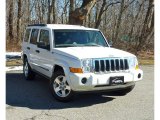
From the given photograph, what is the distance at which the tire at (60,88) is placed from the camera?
6.29 meters

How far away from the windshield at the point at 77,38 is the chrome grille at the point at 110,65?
4.03 ft

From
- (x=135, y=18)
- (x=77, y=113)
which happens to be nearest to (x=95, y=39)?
(x=77, y=113)

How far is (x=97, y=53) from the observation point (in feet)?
20.7

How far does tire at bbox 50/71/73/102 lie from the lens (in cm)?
629

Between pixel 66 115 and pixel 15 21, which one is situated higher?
pixel 15 21

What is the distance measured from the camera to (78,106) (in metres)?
6.10

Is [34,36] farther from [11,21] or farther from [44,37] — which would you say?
[11,21]

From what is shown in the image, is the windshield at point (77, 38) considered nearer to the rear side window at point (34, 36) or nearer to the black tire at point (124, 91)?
the rear side window at point (34, 36)

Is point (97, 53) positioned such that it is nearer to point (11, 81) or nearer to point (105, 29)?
point (11, 81)

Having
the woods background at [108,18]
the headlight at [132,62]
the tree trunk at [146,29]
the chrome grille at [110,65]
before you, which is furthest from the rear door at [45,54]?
the tree trunk at [146,29]

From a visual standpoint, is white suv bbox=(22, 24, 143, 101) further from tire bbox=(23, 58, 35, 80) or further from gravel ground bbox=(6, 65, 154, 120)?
tire bbox=(23, 58, 35, 80)

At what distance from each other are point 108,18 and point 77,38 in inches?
684

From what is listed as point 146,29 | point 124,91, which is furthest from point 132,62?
point 146,29
